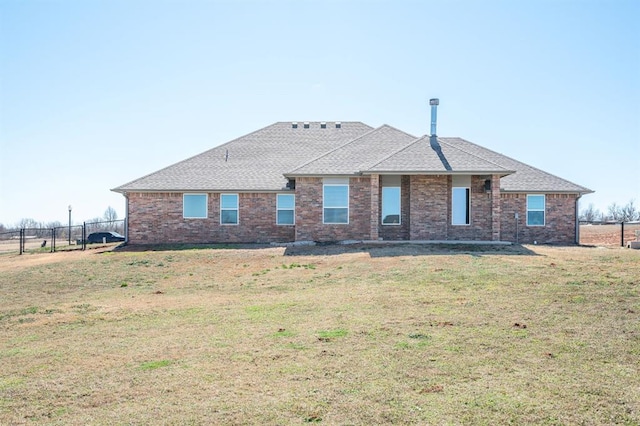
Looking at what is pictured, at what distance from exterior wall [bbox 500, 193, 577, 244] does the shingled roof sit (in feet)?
1.68

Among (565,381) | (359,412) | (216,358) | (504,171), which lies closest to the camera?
(359,412)

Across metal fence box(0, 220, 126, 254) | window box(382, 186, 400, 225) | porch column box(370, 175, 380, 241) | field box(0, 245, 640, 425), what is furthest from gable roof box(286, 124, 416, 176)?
metal fence box(0, 220, 126, 254)

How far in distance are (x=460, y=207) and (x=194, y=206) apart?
11.4m

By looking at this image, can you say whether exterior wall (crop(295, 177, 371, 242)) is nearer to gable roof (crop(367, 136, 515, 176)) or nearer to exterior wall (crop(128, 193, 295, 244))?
gable roof (crop(367, 136, 515, 176))

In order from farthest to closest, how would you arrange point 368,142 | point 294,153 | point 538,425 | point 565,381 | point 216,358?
point 294,153 < point 368,142 < point 216,358 < point 565,381 < point 538,425

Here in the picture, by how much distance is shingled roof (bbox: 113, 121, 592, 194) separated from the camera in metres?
19.9

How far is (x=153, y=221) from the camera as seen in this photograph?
21984mm

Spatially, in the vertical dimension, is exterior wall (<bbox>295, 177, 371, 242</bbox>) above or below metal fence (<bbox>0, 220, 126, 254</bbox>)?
above

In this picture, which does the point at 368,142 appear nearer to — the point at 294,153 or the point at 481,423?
the point at 294,153

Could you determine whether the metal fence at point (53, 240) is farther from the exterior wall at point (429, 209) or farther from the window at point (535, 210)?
the window at point (535, 210)

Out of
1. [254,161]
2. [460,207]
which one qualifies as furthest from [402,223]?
[254,161]

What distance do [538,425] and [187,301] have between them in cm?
792

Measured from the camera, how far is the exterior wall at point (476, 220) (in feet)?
66.4

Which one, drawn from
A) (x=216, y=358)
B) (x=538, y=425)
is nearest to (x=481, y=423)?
(x=538, y=425)
